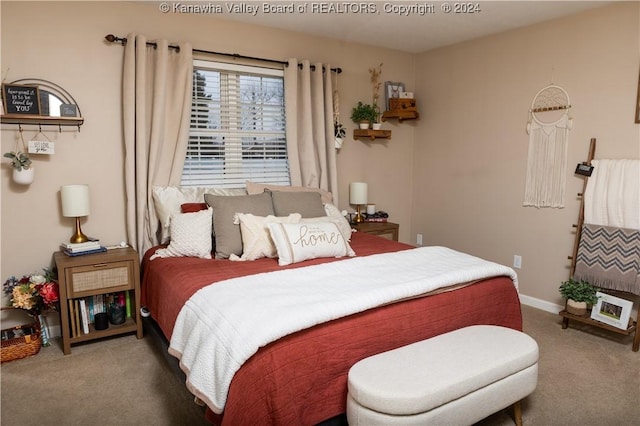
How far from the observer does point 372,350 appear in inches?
76.7

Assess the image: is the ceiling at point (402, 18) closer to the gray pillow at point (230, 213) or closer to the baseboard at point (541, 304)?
the gray pillow at point (230, 213)

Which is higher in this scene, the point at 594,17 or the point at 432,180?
the point at 594,17

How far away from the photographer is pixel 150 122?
3.27 metres

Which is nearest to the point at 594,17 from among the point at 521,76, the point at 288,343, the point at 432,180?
the point at 521,76

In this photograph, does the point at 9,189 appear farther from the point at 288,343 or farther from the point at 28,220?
the point at 288,343

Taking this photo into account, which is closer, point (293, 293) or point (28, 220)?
point (293, 293)

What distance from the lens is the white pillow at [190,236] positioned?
291 centimetres

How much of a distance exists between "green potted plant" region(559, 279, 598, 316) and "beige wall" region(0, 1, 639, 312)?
0.36m

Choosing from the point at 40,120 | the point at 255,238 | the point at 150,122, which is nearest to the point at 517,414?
the point at 255,238

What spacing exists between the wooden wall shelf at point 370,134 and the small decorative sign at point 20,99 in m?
2.65

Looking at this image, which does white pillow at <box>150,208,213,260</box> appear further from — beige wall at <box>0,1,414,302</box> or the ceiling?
the ceiling

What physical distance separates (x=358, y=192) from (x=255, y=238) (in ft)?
5.30

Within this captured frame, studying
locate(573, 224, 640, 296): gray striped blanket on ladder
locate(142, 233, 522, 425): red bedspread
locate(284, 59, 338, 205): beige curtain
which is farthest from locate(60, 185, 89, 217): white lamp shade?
locate(573, 224, 640, 296): gray striped blanket on ladder

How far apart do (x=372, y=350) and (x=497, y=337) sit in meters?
0.61
